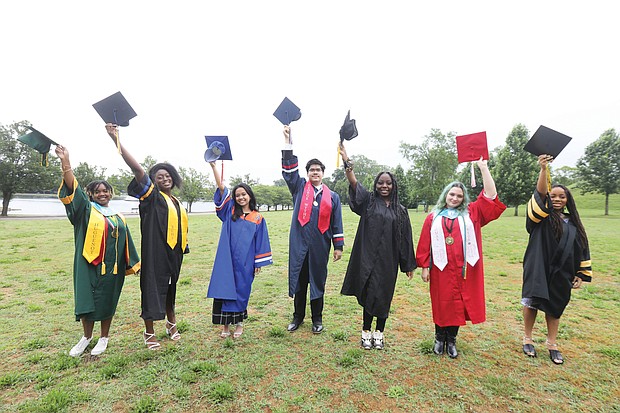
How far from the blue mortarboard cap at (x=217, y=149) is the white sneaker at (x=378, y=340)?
9.70ft

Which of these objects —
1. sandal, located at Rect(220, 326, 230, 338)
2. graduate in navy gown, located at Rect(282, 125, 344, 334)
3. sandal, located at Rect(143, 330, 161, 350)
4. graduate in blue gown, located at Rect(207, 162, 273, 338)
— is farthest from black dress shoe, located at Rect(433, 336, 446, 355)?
sandal, located at Rect(143, 330, 161, 350)

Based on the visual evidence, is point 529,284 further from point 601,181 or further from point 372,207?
point 601,181

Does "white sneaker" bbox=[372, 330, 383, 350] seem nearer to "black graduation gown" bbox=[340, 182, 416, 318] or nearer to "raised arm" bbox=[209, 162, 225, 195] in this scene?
"black graduation gown" bbox=[340, 182, 416, 318]

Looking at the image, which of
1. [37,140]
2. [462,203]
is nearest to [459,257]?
[462,203]

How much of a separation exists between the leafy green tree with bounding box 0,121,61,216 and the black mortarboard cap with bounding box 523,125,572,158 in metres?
33.6

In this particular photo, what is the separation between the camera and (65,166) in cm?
299

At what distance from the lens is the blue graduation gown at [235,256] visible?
3.67 m

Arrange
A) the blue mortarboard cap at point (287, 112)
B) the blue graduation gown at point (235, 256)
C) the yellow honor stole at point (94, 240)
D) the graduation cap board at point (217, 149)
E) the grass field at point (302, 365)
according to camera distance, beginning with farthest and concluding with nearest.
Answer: the blue mortarboard cap at point (287, 112) → the graduation cap board at point (217, 149) → the blue graduation gown at point (235, 256) → the yellow honor stole at point (94, 240) → the grass field at point (302, 365)

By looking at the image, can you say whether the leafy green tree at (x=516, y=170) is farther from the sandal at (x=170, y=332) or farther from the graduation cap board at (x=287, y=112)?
the sandal at (x=170, y=332)

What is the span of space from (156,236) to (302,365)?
7.23ft

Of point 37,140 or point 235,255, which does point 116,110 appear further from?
point 235,255

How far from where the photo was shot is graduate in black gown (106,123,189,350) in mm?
3307

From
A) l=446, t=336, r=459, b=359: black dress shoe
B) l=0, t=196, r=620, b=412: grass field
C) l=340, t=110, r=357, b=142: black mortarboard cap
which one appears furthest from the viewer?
l=340, t=110, r=357, b=142: black mortarboard cap

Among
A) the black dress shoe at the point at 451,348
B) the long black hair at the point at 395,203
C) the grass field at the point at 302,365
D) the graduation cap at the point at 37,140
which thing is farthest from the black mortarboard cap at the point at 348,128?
the graduation cap at the point at 37,140
